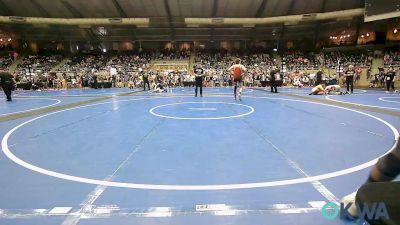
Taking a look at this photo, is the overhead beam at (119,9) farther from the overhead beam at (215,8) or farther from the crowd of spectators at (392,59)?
the crowd of spectators at (392,59)

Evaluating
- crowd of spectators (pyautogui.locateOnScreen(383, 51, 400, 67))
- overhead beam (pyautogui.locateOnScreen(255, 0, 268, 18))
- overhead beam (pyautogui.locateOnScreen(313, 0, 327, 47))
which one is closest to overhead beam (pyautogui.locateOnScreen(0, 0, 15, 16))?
overhead beam (pyautogui.locateOnScreen(255, 0, 268, 18))

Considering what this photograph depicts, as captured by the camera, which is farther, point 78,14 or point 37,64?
point 37,64

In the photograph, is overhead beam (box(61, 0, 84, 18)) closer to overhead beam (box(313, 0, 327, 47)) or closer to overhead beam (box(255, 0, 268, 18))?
overhead beam (box(255, 0, 268, 18))

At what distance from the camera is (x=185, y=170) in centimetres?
445

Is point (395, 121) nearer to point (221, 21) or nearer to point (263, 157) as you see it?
point (263, 157)

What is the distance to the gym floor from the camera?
3.14 metres

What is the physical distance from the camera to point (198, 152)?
5.41m

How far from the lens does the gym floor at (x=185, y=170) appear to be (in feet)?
10.3

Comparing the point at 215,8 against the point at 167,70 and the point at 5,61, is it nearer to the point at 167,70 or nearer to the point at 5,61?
the point at 167,70

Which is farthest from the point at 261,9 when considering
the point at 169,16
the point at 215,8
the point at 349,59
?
the point at 349,59

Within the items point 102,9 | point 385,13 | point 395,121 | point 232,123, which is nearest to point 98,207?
point 232,123

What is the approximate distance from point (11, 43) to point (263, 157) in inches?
1948

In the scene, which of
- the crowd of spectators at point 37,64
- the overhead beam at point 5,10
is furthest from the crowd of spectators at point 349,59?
the overhead beam at point 5,10

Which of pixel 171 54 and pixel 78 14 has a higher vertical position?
pixel 78 14
